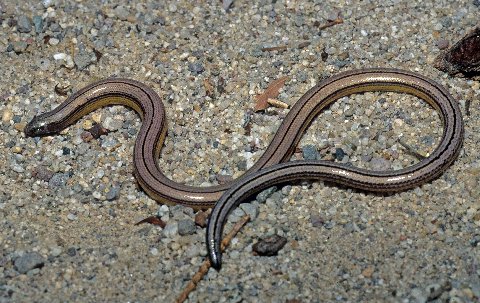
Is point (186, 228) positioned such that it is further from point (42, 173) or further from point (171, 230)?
point (42, 173)

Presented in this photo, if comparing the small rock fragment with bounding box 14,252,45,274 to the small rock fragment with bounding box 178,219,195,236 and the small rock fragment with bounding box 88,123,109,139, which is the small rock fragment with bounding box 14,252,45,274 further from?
the small rock fragment with bounding box 88,123,109,139

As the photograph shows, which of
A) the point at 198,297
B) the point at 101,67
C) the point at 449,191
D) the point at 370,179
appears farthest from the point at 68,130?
the point at 449,191

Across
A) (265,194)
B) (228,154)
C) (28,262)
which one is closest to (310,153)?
(265,194)

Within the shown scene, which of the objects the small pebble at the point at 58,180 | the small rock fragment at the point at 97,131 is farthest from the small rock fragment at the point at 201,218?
the small rock fragment at the point at 97,131

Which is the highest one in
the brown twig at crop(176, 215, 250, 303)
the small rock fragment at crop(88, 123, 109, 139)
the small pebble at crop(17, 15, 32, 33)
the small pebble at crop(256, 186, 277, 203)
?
the small pebble at crop(17, 15, 32, 33)

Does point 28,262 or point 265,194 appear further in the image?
point 265,194

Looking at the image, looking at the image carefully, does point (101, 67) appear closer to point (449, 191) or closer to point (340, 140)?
point (340, 140)

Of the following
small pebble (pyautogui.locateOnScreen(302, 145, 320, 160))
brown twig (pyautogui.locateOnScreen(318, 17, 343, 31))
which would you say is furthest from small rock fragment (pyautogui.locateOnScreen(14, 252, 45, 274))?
brown twig (pyautogui.locateOnScreen(318, 17, 343, 31))
